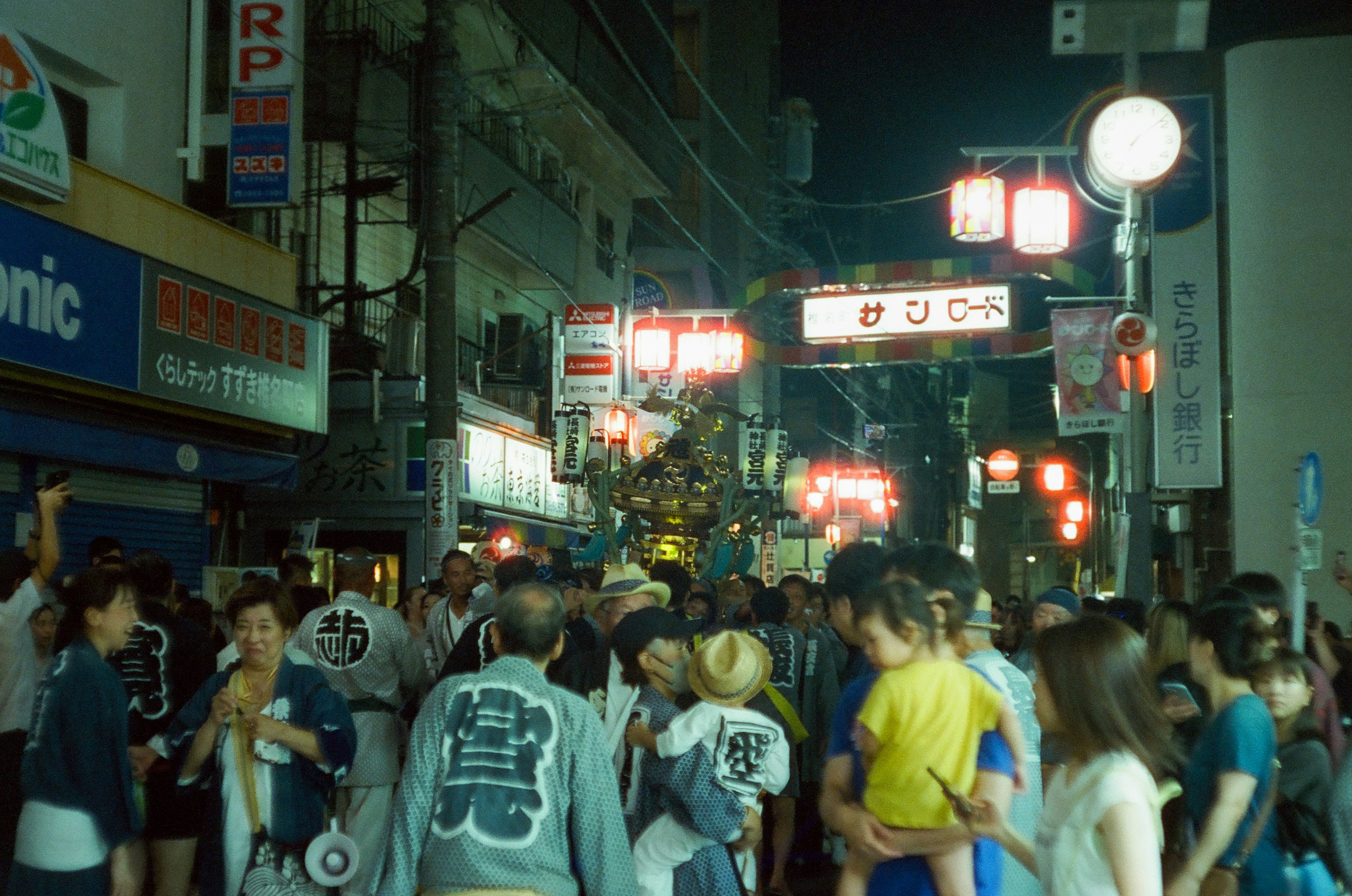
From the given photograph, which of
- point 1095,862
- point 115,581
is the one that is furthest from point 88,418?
point 1095,862

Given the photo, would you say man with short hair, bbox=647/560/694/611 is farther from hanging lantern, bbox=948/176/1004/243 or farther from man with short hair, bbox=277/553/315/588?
hanging lantern, bbox=948/176/1004/243

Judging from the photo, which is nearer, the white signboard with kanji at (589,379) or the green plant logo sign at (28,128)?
the green plant logo sign at (28,128)

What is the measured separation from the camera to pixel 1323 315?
816 inches

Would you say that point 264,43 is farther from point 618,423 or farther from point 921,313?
point 618,423

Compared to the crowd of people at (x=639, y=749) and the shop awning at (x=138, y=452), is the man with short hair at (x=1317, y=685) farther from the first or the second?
the shop awning at (x=138, y=452)

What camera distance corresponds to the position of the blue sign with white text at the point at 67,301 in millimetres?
11664

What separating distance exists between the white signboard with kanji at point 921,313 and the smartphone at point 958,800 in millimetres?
16832

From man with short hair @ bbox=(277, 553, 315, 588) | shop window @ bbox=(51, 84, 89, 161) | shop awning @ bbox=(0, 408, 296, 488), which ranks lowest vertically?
man with short hair @ bbox=(277, 553, 315, 588)

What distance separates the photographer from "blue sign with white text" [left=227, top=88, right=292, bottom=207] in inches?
588

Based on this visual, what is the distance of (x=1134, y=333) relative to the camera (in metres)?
15.0

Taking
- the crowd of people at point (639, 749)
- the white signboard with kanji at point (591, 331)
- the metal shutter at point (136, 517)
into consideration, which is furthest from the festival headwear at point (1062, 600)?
the white signboard with kanji at point (591, 331)

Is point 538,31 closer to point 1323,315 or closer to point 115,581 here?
point 1323,315

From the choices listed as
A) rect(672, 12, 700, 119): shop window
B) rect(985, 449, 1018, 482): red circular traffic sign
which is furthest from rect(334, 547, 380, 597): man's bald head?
rect(672, 12, 700, 119): shop window

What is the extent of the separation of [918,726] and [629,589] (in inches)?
168
